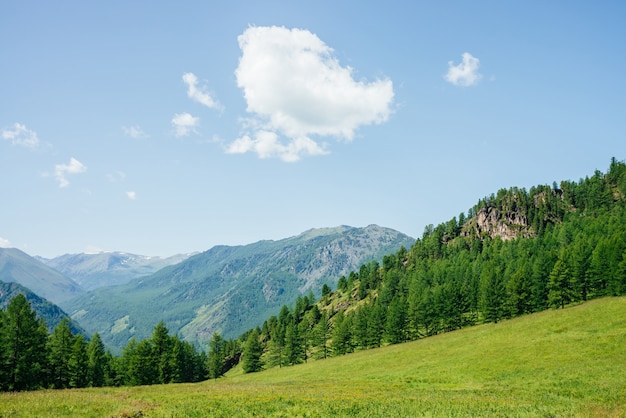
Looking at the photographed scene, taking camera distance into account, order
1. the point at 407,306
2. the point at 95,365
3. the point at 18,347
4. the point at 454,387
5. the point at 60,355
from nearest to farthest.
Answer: the point at 454,387
the point at 18,347
the point at 60,355
the point at 95,365
the point at 407,306

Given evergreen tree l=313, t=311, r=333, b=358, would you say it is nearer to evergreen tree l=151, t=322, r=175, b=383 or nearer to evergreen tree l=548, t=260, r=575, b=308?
evergreen tree l=151, t=322, r=175, b=383

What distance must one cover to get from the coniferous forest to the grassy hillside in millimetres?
15527

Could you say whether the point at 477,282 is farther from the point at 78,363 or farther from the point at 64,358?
the point at 64,358

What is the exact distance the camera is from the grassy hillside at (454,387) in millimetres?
24219

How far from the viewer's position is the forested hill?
8288 cm

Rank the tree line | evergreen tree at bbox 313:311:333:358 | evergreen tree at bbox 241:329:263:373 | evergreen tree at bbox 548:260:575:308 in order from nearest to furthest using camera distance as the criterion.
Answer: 1. the tree line
2. evergreen tree at bbox 548:260:575:308
3. evergreen tree at bbox 313:311:333:358
4. evergreen tree at bbox 241:329:263:373

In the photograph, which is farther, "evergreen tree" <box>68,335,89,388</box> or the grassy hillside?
"evergreen tree" <box>68,335,89,388</box>

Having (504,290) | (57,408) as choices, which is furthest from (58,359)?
(504,290)

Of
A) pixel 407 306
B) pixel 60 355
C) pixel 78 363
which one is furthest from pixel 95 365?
pixel 407 306

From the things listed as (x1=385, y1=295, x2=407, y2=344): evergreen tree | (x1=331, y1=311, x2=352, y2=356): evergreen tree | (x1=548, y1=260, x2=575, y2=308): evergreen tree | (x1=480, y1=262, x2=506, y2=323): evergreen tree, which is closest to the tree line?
(x1=331, y1=311, x2=352, y2=356): evergreen tree

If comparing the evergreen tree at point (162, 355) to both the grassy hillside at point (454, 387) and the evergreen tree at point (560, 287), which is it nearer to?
the grassy hillside at point (454, 387)

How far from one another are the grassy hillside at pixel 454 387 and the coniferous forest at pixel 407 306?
15.5 m

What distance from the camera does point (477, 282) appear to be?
104 m

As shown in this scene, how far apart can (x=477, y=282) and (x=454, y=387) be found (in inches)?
2821
